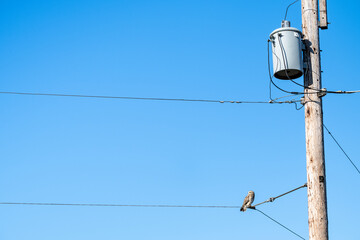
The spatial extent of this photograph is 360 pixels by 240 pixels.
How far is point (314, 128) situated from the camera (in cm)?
824

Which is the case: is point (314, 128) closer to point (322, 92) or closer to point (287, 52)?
point (322, 92)

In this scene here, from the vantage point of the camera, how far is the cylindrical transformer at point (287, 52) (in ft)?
27.7

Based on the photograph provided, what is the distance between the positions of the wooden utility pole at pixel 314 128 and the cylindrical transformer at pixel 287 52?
0.20 m

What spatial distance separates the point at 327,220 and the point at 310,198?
38cm

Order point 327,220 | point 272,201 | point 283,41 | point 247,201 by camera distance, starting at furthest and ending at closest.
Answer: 1. point 247,201
2. point 272,201
3. point 283,41
4. point 327,220

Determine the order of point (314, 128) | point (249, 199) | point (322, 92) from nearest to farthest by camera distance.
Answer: point (314, 128) < point (322, 92) < point (249, 199)

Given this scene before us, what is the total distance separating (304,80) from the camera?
340 inches

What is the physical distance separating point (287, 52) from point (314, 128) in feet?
3.89

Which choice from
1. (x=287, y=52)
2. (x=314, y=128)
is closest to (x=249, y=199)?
(x=314, y=128)

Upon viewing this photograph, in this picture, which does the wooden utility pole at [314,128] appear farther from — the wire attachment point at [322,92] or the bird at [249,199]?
the bird at [249,199]

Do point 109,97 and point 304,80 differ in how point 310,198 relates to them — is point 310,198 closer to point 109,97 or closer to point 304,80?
point 304,80

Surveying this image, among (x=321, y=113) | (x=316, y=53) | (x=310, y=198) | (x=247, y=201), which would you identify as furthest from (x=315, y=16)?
(x=247, y=201)

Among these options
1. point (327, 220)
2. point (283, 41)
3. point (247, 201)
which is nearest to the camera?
point (327, 220)

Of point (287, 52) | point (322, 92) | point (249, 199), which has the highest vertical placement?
point (287, 52)
